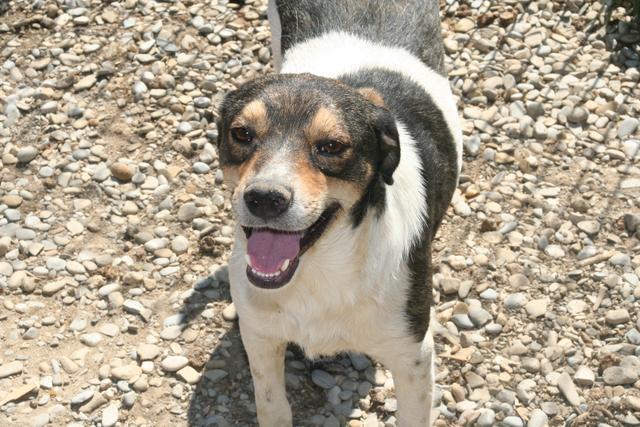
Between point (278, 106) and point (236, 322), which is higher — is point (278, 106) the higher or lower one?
the higher one

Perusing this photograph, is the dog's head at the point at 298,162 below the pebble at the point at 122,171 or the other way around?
the other way around

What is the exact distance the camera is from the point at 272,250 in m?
3.86

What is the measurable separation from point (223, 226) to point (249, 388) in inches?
46.6

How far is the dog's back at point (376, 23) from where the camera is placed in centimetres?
513

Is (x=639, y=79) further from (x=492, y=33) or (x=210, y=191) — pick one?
(x=210, y=191)

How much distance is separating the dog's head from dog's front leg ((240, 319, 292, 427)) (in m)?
0.65

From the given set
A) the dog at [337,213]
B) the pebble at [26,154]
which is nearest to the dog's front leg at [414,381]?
the dog at [337,213]

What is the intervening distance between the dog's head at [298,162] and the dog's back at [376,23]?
117cm

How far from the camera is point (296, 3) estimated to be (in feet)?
17.6

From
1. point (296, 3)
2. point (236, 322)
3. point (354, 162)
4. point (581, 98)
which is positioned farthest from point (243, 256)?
point (581, 98)

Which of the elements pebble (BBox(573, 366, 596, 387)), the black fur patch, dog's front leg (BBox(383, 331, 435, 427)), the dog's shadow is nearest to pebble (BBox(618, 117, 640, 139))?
the black fur patch

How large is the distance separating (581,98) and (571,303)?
1.80 metres

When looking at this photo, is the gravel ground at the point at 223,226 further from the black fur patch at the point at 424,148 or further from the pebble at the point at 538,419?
the black fur patch at the point at 424,148

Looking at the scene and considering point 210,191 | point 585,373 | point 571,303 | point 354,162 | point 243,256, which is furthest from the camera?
point 210,191
